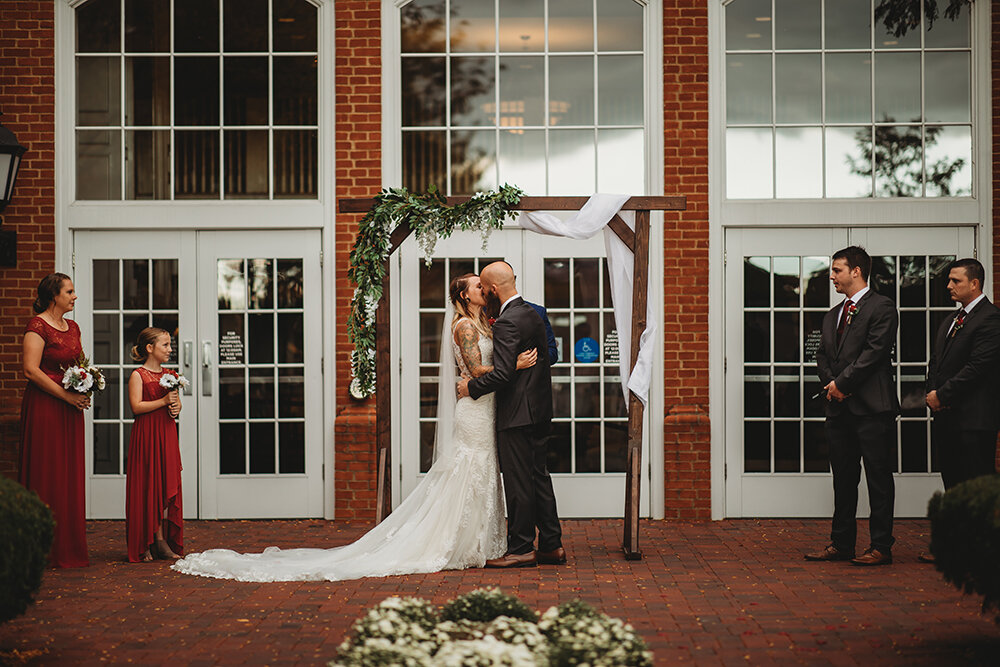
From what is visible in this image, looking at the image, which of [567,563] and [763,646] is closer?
[763,646]

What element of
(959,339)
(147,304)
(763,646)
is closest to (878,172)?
(959,339)

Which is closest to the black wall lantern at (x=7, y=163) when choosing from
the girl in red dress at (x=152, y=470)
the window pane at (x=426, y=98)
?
the girl in red dress at (x=152, y=470)

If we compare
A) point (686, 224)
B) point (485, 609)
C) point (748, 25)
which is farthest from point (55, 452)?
point (748, 25)

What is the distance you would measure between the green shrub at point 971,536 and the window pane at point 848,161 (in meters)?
4.86

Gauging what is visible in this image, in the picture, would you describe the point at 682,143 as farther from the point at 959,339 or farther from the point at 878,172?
the point at 959,339

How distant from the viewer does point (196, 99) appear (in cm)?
946

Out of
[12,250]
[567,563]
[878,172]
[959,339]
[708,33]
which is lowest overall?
[567,563]

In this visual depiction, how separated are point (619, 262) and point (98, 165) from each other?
15.9ft

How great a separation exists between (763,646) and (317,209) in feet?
18.7

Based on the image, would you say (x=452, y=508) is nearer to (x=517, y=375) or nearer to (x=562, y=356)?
(x=517, y=375)

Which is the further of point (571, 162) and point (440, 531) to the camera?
point (571, 162)

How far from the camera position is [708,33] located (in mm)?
9203

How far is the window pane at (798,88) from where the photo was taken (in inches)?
368

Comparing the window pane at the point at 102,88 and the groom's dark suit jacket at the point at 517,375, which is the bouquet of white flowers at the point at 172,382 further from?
the window pane at the point at 102,88
